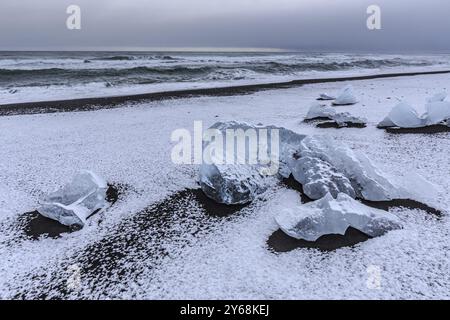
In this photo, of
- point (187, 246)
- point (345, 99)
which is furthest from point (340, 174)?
point (345, 99)

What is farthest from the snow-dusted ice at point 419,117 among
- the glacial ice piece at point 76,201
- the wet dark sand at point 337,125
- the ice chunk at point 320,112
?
the glacial ice piece at point 76,201

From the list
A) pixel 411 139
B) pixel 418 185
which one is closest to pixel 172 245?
pixel 418 185

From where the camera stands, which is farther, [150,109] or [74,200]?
[150,109]

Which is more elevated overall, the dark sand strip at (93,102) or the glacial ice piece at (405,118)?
the dark sand strip at (93,102)

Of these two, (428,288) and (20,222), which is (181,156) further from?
(428,288)

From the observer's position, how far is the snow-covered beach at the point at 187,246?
6.16 feet

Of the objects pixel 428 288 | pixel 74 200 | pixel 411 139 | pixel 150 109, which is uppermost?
pixel 150 109

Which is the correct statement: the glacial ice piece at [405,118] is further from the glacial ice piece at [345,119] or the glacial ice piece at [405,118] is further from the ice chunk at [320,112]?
the ice chunk at [320,112]

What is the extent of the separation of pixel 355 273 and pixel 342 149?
4.72ft

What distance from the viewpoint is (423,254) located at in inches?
82.7
